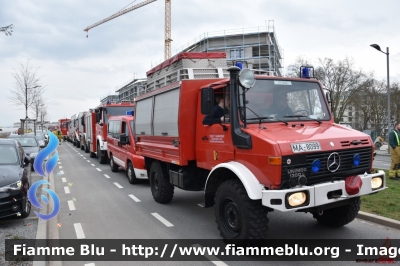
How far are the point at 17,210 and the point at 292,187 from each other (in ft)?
16.4

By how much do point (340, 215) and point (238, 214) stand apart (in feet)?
6.90

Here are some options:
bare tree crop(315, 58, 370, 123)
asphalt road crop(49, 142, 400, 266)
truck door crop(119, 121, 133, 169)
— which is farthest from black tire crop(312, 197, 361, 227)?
bare tree crop(315, 58, 370, 123)

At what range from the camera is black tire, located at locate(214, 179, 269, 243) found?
4.48 meters

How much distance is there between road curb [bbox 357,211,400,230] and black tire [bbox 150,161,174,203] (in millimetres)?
4001

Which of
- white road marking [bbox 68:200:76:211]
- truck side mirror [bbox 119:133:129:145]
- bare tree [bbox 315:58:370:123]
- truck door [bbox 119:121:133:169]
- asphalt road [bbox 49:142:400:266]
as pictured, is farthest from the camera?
bare tree [bbox 315:58:370:123]

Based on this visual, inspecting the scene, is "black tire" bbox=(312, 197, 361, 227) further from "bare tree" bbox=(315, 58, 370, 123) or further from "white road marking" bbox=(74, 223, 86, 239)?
"bare tree" bbox=(315, 58, 370, 123)

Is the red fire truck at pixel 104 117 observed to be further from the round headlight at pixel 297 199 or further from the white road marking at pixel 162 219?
the round headlight at pixel 297 199

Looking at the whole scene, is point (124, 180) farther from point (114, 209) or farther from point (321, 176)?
point (321, 176)

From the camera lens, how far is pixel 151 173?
27.3 ft

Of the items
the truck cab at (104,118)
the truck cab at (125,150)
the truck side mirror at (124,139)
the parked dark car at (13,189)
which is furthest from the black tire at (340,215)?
the truck cab at (104,118)

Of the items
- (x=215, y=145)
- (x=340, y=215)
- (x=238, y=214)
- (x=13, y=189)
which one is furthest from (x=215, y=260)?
(x=13, y=189)

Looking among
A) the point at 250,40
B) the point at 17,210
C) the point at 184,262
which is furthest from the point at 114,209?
the point at 250,40

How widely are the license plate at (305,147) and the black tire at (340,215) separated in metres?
1.58

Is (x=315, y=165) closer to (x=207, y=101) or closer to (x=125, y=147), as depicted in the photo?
(x=207, y=101)
